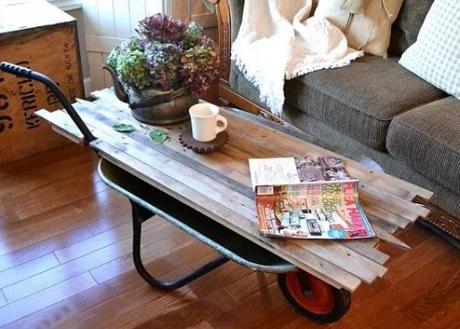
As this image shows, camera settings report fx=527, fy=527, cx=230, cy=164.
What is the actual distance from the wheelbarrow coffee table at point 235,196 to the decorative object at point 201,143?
0.05 ft

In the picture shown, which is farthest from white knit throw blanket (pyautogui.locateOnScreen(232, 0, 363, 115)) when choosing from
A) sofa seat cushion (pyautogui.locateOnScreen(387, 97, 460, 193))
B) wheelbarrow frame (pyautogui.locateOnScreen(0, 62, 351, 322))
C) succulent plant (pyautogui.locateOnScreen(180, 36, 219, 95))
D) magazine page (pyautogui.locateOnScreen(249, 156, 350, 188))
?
wheelbarrow frame (pyautogui.locateOnScreen(0, 62, 351, 322))

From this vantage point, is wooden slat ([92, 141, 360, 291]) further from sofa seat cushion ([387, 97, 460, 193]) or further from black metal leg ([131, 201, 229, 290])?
sofa seat cushion ([387, 97, 460, 193])

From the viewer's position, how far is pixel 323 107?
1991mm

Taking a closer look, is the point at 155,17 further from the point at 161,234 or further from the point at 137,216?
the point at 161,234

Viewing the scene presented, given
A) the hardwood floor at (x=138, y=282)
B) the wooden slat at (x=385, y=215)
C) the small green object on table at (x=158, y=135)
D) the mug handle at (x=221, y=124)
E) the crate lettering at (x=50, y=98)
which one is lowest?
the hardwood floor at (x=138, y=282)

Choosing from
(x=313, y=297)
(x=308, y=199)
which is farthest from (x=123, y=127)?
(x=313, y=297)

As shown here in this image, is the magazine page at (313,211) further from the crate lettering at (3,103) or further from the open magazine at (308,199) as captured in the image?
the crate lettering at (3,103)

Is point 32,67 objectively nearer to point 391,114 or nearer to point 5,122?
point 5,122

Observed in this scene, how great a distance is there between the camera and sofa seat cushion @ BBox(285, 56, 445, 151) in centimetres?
184

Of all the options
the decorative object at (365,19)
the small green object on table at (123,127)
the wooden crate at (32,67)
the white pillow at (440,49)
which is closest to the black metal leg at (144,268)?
the small green object on table at (123,127)

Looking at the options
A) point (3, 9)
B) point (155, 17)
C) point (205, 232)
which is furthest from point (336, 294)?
point (3, 9)

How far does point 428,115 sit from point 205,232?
34.8 inches

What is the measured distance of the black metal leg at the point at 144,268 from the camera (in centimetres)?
148

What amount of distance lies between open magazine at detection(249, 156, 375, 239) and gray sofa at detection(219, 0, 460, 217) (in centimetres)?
20
